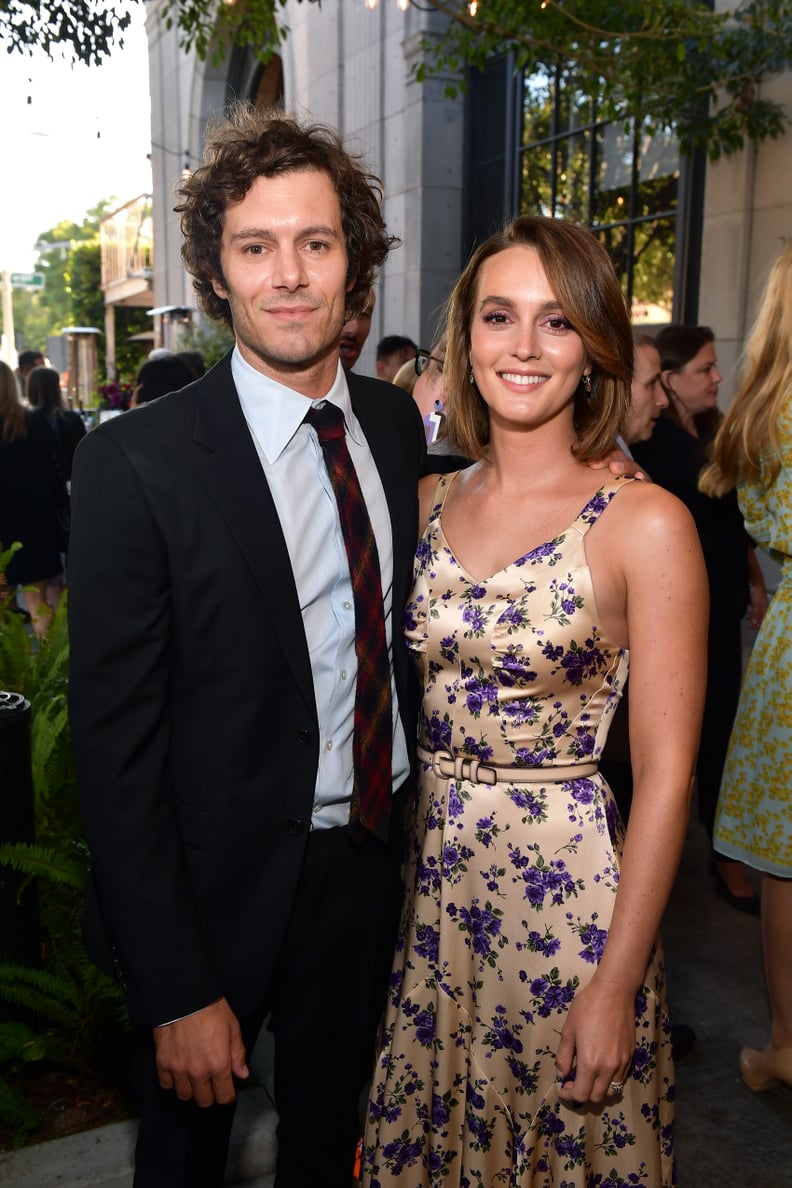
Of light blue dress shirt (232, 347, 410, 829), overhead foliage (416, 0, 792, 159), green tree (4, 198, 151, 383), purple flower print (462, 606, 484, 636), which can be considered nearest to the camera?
light blue dress shirt (232, 347, 410, 829)

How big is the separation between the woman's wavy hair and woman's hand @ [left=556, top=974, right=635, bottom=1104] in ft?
5.62

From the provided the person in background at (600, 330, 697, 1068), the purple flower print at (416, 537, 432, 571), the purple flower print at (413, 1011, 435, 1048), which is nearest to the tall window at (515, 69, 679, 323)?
the person in background at (600, 330, 697, 1068)

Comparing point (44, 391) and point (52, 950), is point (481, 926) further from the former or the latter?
point (44, 391)

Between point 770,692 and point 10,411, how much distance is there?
6023 millimetres

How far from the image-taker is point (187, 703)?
1973mm

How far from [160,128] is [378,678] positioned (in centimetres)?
2273

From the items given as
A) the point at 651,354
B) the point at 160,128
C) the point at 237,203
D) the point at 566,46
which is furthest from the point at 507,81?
the point at 160,128

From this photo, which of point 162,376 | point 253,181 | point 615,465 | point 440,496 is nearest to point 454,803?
point 440,496

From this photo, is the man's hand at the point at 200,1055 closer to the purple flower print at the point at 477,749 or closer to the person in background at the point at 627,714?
the purple flower print at the point at 477,749

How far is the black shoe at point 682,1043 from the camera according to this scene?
11.5 ft

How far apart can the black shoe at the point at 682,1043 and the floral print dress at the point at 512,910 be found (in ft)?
4.30

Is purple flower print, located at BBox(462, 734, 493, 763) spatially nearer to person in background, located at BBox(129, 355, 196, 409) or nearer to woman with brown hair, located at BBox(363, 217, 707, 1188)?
woman with brown hair, located at BBox(363, 217, 707, 1188)

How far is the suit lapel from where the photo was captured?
193cm

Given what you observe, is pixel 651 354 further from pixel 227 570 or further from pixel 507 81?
pixel 507 81
